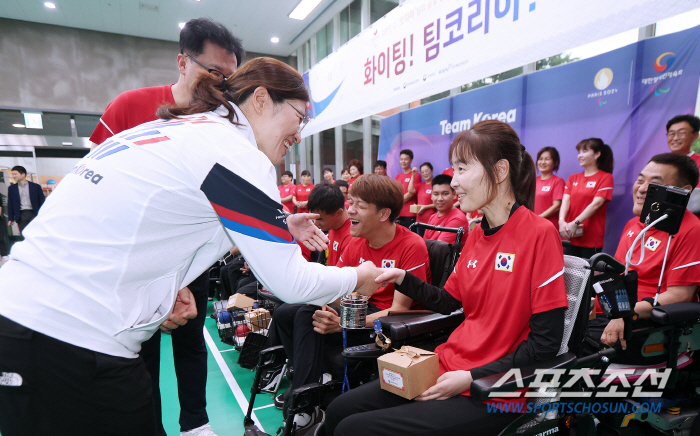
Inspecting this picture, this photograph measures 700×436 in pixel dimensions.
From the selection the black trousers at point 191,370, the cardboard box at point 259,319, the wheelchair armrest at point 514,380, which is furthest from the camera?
the cardboard box at point 259,319

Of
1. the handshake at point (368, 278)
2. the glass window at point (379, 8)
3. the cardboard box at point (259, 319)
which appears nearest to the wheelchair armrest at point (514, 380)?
the handshake at point (368, 278)

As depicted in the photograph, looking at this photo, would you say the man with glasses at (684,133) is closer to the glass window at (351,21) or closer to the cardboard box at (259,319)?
the cardboard box at (259,319)

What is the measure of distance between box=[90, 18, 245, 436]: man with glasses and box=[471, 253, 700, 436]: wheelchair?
4.86 ft

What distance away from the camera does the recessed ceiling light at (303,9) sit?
355 inches

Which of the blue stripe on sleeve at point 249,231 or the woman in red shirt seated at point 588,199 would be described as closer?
the blue stripe on sleeve at point 249,231

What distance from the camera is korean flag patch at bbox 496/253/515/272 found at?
1383 mm

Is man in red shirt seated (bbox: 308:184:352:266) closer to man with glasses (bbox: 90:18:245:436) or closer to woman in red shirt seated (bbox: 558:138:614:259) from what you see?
man with glasses (bbox: 90:18:245:436)

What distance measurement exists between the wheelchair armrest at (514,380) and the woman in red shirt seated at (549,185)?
11.0 feet

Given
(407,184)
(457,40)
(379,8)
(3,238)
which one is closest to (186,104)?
(457,40)

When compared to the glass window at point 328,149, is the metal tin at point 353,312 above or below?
below

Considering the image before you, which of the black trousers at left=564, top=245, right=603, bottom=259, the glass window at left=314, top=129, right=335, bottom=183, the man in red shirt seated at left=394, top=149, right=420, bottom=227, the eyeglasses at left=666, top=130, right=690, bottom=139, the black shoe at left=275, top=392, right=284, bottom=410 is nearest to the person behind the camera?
the black shoe at left=275, top=392, right=284, bottom=410

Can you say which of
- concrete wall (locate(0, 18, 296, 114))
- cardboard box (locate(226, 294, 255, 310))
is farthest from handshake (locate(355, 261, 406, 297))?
concrete wall (locate(0, 18, 296, 114))

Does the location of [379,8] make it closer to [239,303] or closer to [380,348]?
[239,303]

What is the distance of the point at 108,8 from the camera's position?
372 inches
